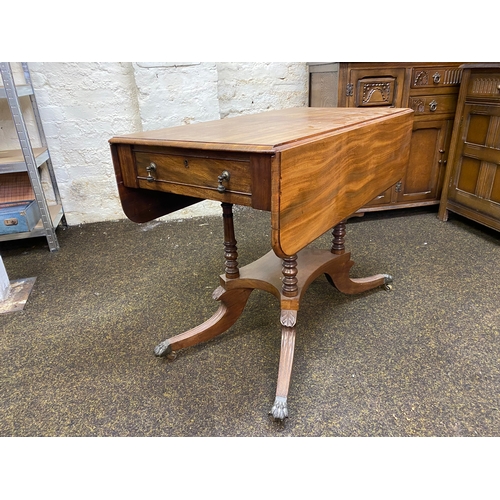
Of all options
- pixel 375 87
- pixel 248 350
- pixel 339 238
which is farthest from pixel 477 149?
pixel 248 350

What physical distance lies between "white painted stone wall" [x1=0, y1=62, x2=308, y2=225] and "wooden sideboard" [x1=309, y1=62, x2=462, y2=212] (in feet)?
1.27

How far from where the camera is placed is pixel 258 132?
40.2 inches

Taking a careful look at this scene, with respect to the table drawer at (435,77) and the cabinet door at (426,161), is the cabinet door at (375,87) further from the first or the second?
the cabinet door at (426,161)

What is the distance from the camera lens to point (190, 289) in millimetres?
1836

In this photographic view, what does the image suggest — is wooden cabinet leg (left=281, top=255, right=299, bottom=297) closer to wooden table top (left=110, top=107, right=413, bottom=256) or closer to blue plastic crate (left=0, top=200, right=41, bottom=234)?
wooden table top (left=110, top=107, right=413, bottom=256)

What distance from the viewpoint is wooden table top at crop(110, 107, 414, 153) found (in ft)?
2.92

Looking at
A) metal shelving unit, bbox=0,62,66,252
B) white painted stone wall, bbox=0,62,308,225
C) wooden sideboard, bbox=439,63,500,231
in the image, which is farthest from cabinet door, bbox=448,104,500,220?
metal shelving unit, bbox=0,62,66,252

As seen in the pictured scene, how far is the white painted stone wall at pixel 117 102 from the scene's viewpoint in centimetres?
237

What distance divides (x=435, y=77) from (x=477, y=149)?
49cm

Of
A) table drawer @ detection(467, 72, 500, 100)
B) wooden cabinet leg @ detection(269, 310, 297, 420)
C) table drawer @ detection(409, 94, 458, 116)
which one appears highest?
table drawer @ detection(467, 72, 500, 100)

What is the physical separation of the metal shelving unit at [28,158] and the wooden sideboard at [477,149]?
7.92 feet

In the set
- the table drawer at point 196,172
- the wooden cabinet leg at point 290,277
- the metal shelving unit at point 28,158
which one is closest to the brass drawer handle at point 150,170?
the table drawer at point 196,172

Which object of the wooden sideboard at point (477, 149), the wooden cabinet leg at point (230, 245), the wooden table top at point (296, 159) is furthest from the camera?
the wooden sideboard at point (477, 149)

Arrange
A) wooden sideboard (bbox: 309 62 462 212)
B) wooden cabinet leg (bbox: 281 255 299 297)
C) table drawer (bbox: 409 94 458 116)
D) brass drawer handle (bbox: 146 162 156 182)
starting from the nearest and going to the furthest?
brass drawer handle (bbox: 146 162 156 182)
wooden cabinet leg (bbox: 281 255 299 297)
wooden sideboard (bbox: 309 62 462 212)
table drawer (bbox: 409 94 458 116)
